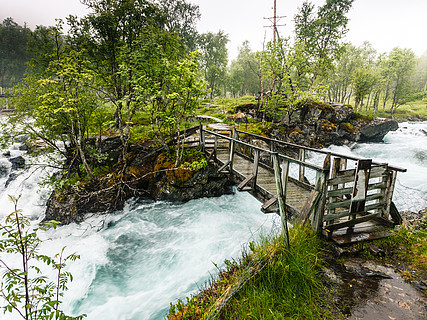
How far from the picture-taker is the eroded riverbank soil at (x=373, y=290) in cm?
274

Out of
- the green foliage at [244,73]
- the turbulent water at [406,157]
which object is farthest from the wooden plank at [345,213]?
the green foliage at [244,73]

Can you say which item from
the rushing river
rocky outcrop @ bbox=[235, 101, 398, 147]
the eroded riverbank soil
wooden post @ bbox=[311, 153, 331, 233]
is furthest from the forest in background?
the eroded riverbank soil

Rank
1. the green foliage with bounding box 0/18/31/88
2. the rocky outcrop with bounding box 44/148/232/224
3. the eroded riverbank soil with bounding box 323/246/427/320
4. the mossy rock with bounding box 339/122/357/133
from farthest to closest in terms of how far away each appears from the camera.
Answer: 1. the green foliage with bounding box 0/18/31/88
2. the mossy rock with bounding box 339/122/357/133
3. the rocky outcrop with bounding box 44/148/232/224
4. the eroded riverbank soil with bounding box 323/246/427/320

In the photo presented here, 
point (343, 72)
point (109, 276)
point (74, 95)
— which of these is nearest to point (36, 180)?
point (74, 95)

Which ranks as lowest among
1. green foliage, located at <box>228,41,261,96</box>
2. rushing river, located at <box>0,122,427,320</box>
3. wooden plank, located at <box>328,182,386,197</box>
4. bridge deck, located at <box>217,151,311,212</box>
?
rushing river, located at <box>0,122,427,320</box>

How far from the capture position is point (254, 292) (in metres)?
2.97

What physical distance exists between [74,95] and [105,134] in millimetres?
3796

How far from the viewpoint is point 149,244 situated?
785cm

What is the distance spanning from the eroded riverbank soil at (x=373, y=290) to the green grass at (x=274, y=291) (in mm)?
233

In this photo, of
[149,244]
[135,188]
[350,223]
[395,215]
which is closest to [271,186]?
[350,223]

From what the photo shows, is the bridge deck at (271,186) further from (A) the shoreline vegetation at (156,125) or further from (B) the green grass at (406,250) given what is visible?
(B) the green grass at (406,250)

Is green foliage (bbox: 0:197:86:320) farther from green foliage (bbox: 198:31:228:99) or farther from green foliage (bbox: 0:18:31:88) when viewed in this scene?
green foliage (bbox: 0:18:31:88)

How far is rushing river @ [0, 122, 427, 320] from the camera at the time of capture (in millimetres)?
5625

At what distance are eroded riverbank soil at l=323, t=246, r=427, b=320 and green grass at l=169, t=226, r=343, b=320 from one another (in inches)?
9.2
